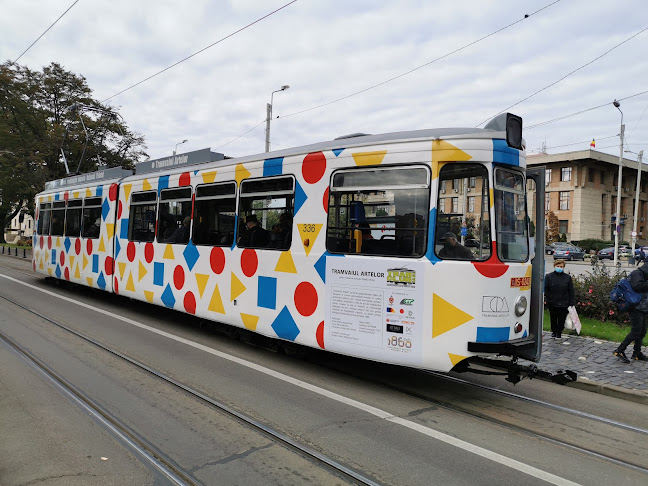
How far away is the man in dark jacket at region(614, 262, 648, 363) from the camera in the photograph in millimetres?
7379

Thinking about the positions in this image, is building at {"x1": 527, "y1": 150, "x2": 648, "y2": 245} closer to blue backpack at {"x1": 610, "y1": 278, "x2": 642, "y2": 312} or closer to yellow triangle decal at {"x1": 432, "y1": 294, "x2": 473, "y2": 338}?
blue backpack at {"x1": 610, "y1": 278, "x2": 642, "y2": 312}

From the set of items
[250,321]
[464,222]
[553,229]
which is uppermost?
[553,229]

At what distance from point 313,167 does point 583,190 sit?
57.1 meters

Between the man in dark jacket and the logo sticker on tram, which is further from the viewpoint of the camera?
the man in dark jacket

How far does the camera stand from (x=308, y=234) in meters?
6.27

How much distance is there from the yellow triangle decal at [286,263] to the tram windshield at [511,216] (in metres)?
2.67

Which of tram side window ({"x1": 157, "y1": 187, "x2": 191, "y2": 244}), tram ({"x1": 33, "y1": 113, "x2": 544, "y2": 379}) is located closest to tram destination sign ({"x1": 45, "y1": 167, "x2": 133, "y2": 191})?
tram side window ({"x1": 157, "y1": 187, "x2": 191, "y2": 244})

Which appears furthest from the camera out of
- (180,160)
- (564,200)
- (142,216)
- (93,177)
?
(564,200)

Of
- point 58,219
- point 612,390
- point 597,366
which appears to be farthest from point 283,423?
point 58,219

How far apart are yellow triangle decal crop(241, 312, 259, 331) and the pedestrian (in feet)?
18.5

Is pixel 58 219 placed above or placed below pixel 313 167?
below

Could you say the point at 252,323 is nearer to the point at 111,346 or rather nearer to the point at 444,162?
the point at 111,346

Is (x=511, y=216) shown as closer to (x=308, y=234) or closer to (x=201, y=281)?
(x=308, y=234)

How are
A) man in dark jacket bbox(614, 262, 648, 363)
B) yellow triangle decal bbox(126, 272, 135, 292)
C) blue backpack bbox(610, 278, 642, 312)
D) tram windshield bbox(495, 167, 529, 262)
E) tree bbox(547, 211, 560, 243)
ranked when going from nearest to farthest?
tram windshield bbox(495, 167, 529, 262), man in dark jacket bbox(614, 262, 648, 363), blue backpack bbox(610, 278, 642, 312), yellow triangle decal bbox(126, 272, 135, 292), tree bbox(547, 211, 560, 243)
